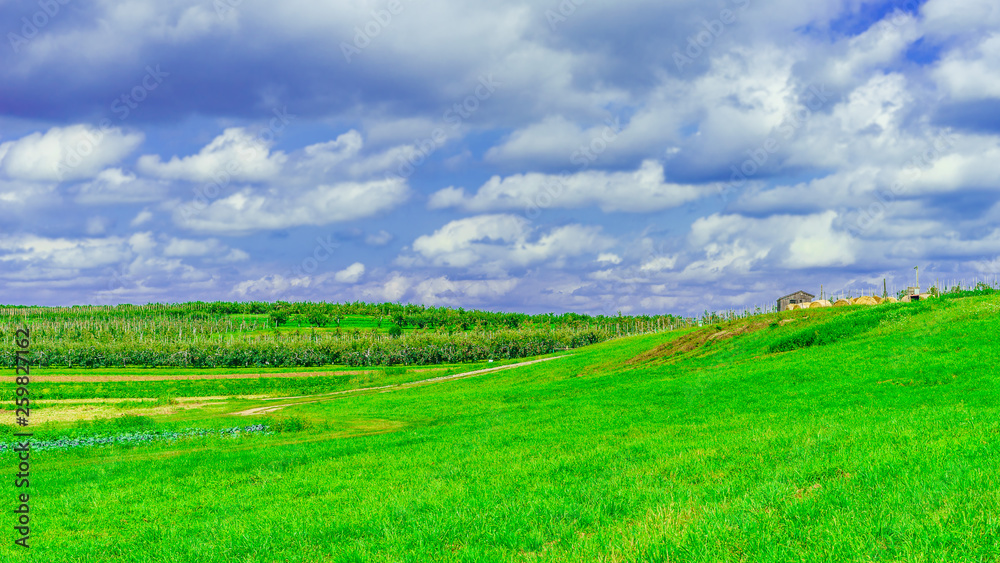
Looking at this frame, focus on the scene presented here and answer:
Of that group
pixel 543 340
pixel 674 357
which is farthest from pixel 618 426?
pixel 543 340

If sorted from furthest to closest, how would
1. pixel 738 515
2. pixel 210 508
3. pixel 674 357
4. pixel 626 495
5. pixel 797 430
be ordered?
pixel 674 357 < pixel 797 430 < pixel 210 508 < pixel 626 495 < pixel 738 515

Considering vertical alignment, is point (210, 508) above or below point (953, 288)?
below

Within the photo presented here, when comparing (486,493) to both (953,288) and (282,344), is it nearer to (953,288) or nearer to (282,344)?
(953,288)

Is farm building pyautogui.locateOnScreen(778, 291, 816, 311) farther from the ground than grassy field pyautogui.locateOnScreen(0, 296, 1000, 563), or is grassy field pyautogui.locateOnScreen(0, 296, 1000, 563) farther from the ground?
farm building pyautogui.locateOnScreen(778, 291, 816, 311)

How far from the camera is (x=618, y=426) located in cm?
2320

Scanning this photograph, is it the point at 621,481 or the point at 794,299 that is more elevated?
the point at 794,299

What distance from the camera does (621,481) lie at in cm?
1282

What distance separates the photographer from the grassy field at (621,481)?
8.52 meters

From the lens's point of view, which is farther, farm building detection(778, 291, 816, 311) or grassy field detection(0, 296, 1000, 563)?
farm building detection(778, 291, 816, 311)

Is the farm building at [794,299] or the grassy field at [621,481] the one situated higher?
the farm building at [794,299]

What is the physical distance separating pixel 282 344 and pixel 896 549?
168671 mm

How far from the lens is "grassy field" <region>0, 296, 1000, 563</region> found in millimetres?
8516

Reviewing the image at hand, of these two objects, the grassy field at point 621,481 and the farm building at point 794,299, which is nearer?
the grassy field at point 621,481

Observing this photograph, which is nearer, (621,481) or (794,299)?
(621,481)
